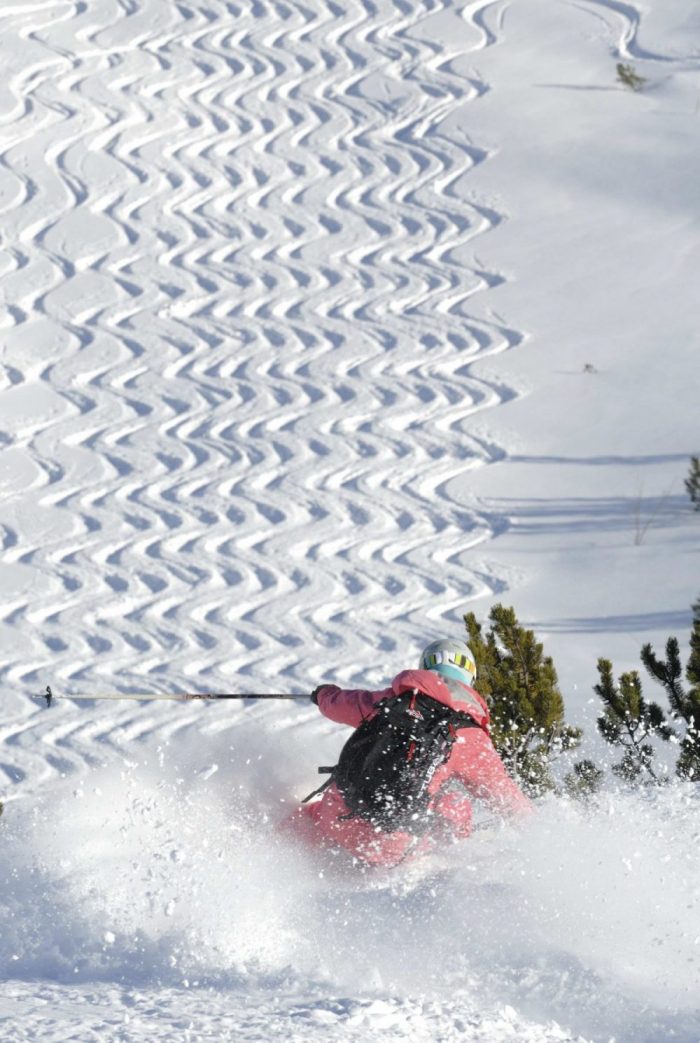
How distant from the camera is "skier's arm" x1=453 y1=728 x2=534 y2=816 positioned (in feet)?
17.5

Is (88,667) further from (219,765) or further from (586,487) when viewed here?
(586,487)

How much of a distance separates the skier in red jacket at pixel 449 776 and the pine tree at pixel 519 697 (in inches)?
33.1

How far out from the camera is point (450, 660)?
17.6ft

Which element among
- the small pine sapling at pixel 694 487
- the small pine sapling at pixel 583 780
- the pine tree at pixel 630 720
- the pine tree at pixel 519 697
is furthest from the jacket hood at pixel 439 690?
the small pine sapling at pixel 694 487

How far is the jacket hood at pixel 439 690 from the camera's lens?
512 cm

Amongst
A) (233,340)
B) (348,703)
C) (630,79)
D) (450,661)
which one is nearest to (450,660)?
(450,661)

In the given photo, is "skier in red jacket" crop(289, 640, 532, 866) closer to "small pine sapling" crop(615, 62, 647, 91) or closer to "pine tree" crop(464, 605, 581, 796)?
"pine tree" crop(464, 605, 581, 796)

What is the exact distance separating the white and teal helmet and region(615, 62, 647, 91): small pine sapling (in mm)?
11561

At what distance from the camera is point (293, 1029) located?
378 cm

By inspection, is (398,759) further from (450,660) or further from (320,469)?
(320,469)

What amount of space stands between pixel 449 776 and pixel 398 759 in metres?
0.23

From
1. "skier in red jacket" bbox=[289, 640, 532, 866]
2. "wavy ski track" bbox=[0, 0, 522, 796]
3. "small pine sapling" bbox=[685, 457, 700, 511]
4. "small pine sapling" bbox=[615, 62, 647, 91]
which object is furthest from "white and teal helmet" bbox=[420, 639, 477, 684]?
"small pine sapling" bbox=[615, 62, 647, 91]

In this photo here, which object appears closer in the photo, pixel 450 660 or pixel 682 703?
pixel 450 660

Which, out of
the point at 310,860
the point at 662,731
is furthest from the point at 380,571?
the point at 310,860
